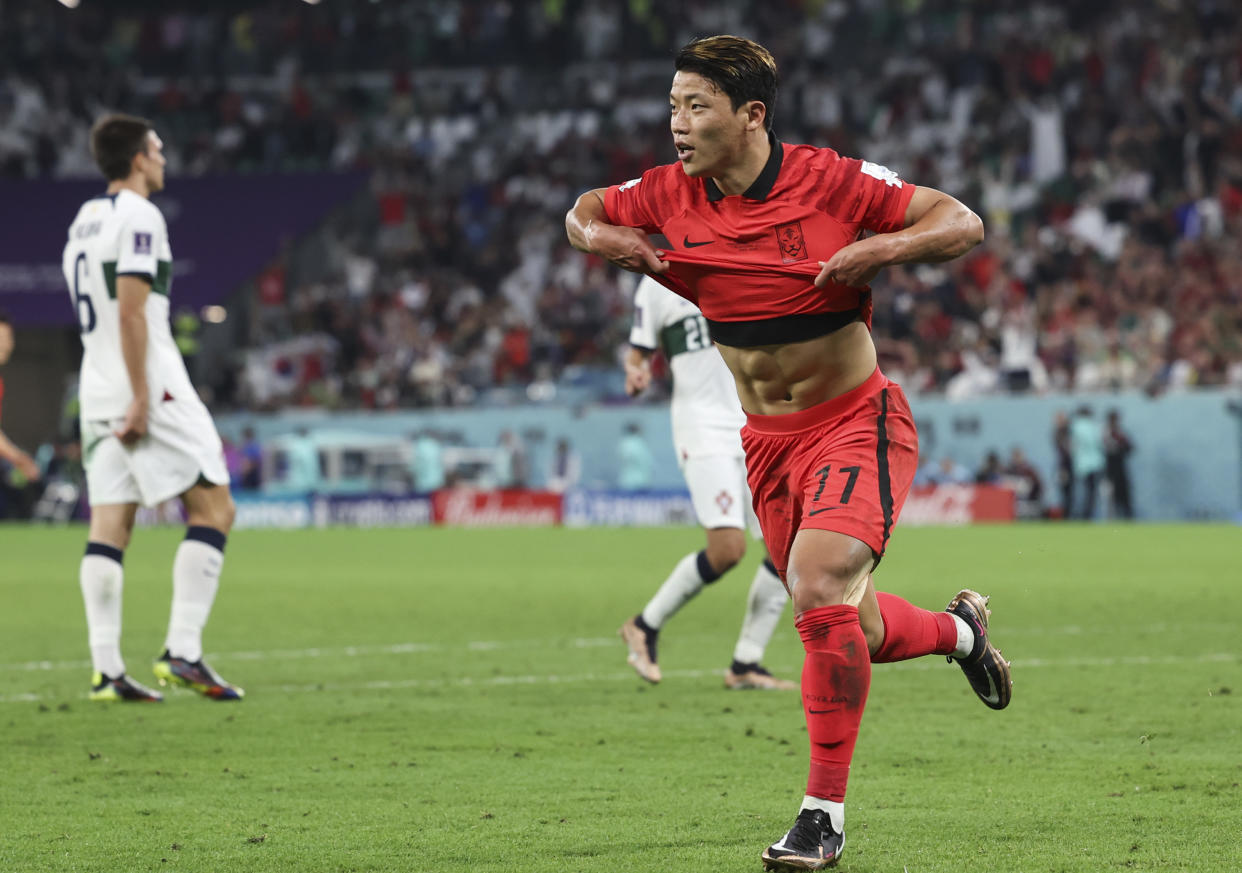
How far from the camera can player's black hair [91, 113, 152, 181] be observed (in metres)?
8.09

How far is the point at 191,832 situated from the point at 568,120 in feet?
102

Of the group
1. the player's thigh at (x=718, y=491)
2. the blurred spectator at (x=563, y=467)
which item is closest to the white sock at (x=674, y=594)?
the player's thigh at (x=718, y=491)

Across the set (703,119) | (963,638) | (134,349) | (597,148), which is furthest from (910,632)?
(597,148)

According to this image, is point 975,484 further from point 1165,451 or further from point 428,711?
point 428,711

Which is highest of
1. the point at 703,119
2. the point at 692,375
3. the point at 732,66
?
the point at 732,66

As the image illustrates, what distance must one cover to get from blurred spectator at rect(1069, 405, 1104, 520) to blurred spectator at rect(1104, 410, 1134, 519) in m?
0.10

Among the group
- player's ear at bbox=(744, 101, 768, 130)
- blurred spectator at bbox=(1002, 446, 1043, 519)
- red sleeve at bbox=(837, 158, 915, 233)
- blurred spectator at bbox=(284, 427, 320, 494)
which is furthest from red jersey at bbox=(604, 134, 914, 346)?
blurred spectator at bbox=(284, 427, 320, 494)

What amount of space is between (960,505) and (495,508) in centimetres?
759

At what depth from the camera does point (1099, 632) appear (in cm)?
1085

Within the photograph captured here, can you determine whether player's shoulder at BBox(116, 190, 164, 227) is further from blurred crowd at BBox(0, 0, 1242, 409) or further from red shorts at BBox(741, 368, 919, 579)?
blurred crowd at BBox(0, 0, 1242, 409)

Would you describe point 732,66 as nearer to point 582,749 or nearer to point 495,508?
point 582,749

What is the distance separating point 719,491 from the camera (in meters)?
8.79

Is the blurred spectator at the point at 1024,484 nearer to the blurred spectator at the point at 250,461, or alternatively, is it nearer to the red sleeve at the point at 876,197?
the blurred spectator at the point at 250,461

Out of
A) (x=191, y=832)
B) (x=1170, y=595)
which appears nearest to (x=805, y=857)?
(x=191, y=832)
